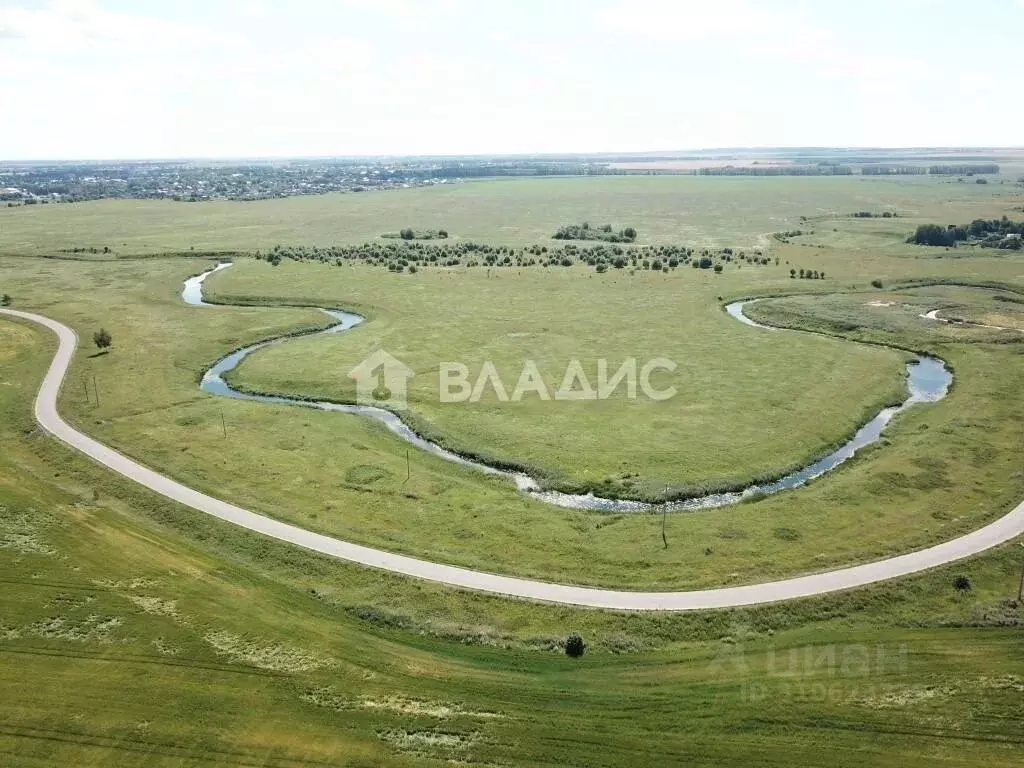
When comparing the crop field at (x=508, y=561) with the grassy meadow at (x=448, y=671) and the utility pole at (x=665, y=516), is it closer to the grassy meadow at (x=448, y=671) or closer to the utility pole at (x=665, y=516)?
the grassy meadow at (x=448, y=671)

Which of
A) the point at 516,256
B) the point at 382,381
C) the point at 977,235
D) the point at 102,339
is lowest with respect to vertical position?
the point at 382,381

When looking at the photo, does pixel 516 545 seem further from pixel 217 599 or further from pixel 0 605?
pixel 0 605

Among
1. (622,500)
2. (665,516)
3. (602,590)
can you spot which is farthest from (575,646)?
(622,500)

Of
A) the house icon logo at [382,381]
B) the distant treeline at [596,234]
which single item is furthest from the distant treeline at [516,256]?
the house icon logo at [382,381]

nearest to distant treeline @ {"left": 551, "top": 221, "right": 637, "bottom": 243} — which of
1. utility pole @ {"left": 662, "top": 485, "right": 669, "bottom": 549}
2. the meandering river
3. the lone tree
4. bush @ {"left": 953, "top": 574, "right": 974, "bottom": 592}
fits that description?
the meandering river

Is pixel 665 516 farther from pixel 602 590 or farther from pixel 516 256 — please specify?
pixel 516 256

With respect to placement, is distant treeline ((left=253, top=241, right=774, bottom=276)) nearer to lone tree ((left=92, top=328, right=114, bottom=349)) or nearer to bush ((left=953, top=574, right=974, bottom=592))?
lone tree ((left=92, top=328, right=114, bottom=349))

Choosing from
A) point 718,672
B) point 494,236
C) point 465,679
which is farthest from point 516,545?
point 494,236
